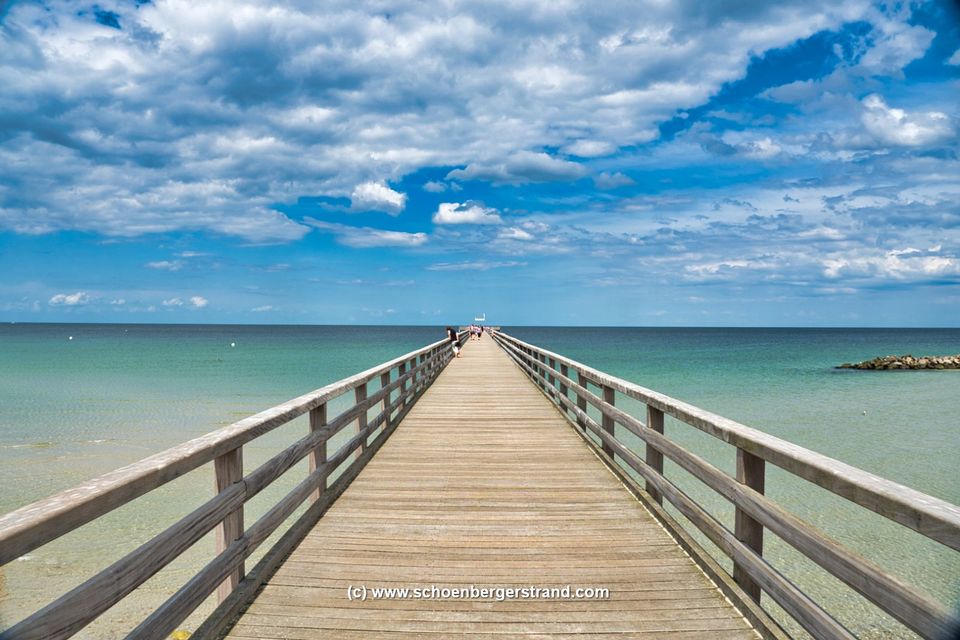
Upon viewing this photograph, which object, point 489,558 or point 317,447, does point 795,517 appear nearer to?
point 489,558

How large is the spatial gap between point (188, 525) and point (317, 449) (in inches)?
95.1

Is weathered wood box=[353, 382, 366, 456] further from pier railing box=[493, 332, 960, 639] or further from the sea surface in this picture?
pier railing box=[493, 332, 960, 639]

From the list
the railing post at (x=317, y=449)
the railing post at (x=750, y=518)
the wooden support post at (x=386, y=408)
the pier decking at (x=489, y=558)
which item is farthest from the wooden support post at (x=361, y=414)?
the railing post at (x=750, y=518)

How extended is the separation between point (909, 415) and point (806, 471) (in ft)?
77.5

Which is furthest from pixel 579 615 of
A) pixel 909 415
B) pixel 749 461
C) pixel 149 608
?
pixel 909 415

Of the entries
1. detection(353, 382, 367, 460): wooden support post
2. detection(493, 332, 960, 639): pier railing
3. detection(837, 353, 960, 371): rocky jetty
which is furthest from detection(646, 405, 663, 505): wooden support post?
detection(837, 353, 960, 371): rocky jetty

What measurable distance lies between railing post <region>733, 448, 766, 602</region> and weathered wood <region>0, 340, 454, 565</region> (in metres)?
2.68

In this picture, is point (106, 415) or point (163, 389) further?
point (163, 389)

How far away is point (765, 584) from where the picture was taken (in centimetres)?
305

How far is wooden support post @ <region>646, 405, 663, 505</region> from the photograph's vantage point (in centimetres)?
491

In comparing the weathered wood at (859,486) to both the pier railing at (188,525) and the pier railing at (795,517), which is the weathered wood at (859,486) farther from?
the pier railing at (188,525)

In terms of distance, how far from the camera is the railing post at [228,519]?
327cm

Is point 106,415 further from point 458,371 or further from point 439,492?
point 439,492

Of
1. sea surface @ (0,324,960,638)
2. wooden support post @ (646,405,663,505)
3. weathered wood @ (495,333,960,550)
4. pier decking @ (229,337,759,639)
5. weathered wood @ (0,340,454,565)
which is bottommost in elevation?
sea surface @ (0,324,960,638)
